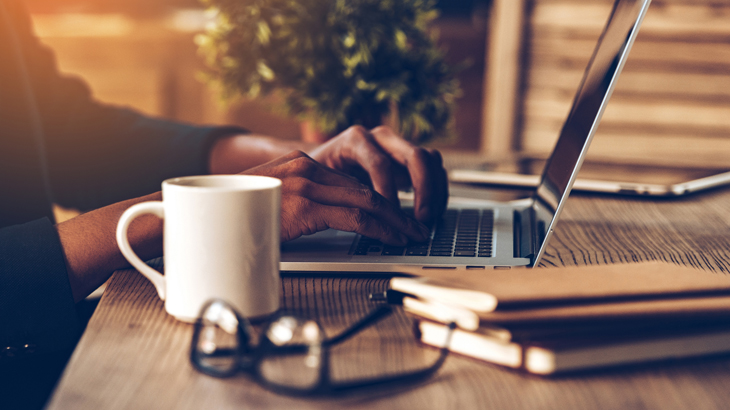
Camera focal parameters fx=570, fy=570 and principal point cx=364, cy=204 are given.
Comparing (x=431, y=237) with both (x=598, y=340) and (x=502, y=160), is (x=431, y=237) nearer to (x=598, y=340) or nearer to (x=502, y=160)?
(x=598, y=340)

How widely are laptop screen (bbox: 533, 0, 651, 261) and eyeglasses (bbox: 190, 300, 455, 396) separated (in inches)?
12.1

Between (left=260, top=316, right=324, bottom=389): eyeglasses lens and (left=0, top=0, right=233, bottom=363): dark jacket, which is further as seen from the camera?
(left=0, top=0, right=233, bottom=363): dark jacket

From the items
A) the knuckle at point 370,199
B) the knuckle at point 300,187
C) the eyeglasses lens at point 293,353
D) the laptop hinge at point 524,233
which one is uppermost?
the knuckle at point 300,187

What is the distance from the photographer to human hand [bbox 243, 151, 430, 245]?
596 mm

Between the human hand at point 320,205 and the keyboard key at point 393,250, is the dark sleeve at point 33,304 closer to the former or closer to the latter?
the human hand at point 320,205

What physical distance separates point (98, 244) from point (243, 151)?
22.3 inches

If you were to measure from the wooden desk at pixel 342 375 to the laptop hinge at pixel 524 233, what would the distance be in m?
0.18

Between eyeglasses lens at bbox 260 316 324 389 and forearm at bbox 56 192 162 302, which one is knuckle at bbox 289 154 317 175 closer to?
forearm at bbox 56 192 162 302

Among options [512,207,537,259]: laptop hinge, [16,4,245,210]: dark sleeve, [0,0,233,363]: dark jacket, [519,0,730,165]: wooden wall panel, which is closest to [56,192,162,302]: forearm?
[0,0,233,363]: dark jacket

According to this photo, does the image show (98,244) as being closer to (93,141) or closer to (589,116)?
(589,116)

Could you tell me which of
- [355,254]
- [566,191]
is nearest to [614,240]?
[566,191]

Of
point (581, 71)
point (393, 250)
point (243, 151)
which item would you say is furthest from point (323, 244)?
point (581, 71)

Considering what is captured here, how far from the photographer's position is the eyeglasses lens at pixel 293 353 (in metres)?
0.38

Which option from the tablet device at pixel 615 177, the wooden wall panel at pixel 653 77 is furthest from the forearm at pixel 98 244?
the wooden wall panel at pixel 653 77
